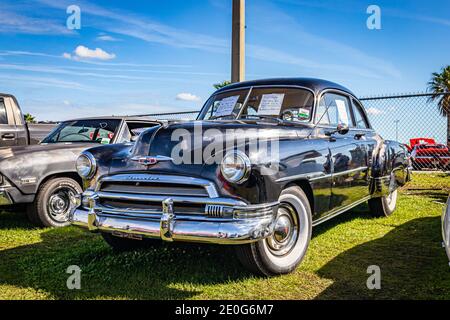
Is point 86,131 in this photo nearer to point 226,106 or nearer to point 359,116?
point 226,106

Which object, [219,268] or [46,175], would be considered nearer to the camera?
[219,268]

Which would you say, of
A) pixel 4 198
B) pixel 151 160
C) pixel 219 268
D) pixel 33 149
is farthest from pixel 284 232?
pixel 33 149

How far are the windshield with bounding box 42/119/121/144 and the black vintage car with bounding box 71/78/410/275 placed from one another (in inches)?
84.2

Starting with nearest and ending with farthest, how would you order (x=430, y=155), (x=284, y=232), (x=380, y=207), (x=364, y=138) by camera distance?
(x=284, y=232)
(x=364, y=138)
(x=380, y=207)
(x=430, y=155)

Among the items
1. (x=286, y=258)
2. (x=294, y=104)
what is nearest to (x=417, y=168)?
(x=294, y=104)

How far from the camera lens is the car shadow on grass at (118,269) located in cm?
302

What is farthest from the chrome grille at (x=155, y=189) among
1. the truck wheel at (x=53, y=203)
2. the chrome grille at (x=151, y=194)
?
the truck wheel at (x=53, y=203)

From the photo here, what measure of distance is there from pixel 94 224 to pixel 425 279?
2649mm

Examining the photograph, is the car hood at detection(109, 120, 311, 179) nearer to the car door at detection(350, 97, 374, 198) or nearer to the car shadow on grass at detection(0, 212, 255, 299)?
the car shadow on grass at detection(0, 212, 255, 299)

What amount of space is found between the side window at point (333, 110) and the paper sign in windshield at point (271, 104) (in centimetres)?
40

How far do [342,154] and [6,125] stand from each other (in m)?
5.18

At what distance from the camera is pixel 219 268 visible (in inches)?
136

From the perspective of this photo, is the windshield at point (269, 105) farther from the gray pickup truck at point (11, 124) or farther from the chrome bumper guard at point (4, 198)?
the gray pickup truck at point (11, 124)

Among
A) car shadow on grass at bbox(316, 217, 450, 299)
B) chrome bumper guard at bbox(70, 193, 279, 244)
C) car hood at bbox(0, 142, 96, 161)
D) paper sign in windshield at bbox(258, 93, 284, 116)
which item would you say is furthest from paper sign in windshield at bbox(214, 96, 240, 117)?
car hood at bbox(0, 142, 96, 161)
